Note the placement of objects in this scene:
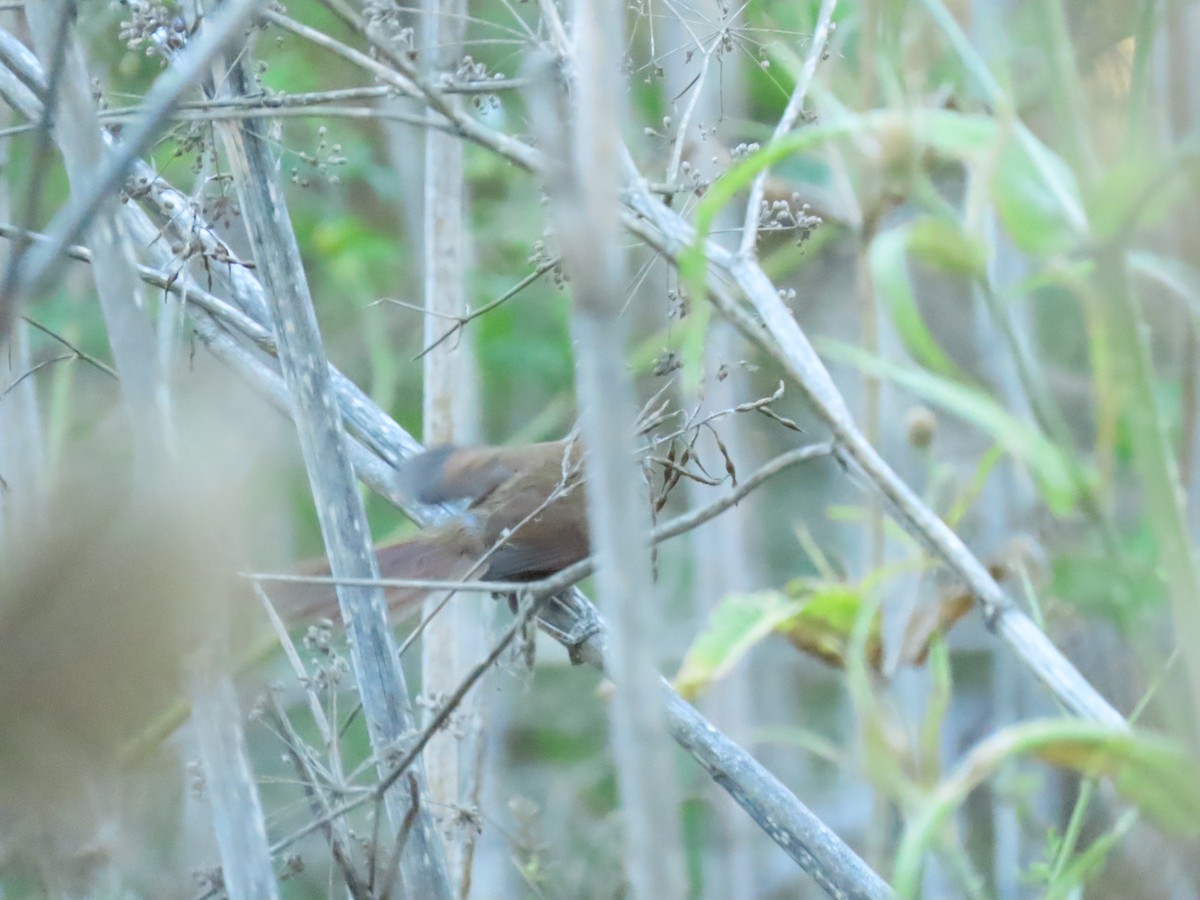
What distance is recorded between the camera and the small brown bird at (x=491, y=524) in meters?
1.07

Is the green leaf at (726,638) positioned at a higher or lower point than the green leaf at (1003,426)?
lower

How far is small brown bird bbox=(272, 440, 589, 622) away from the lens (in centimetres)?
107

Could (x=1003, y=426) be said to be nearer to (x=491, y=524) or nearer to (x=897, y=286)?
(x=897, y=286)

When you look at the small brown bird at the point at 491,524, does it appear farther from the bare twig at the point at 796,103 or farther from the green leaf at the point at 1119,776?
the green leaf at the point at 1119,776

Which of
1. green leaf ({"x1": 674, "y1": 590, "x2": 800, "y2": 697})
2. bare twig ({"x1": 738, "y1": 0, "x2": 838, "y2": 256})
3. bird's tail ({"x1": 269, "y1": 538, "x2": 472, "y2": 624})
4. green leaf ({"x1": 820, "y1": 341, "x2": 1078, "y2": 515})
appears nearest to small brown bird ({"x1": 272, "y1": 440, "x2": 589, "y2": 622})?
bird's tail ({"x1": 269, "y1": 538, "x2": 472, "y2": 624})

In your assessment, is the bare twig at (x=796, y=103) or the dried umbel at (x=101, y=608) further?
the bare twig at (x=796, y=103)

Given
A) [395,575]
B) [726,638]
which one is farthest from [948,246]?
[395,575]

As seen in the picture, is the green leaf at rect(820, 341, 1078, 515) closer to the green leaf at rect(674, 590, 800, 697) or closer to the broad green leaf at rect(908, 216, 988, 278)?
the broad green leaf at rect(908, 216, 988, 278)

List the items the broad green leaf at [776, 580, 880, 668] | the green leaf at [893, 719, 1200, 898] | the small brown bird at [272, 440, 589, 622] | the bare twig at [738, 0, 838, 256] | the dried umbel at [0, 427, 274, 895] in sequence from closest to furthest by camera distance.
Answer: the green leaf at [893, 719, 1200, 898], the dried umbel at [0, 427, 274, 895], the bare twig at [738, 0, 838, 256], the broad green leaf at [776, 580, 880, 668], the small brown bird at [272, 440, 589, 622]

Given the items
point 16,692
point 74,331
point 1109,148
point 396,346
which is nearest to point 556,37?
point 1109,148

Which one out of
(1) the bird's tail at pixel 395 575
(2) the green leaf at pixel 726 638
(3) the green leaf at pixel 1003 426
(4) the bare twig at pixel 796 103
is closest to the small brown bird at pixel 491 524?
(1) the bird's tail at pixel 395 575

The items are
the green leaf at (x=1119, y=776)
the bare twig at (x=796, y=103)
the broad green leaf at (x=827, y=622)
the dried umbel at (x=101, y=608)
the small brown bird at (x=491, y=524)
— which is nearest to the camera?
the green leaf at (x=1119, y=776)

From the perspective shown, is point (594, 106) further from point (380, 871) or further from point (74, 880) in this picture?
point (74, 880)

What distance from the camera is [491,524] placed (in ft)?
3.95
